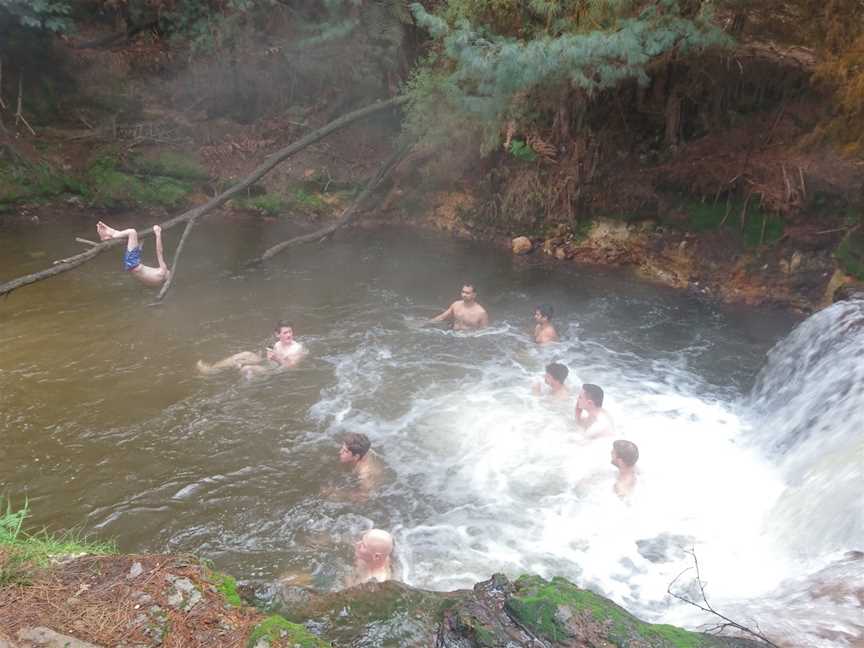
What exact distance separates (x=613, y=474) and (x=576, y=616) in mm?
3779

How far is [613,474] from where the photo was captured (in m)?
6.40

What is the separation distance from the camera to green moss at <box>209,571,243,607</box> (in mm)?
3250

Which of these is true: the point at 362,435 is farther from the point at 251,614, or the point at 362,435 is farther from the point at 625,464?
the point at 251,614

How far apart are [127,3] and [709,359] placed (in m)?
16.3

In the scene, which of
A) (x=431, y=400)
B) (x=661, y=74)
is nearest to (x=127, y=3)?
(x=661, y=74)

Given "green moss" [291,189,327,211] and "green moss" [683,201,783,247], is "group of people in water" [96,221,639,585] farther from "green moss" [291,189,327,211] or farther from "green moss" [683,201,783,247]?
"green moss" [291,189,327,211]

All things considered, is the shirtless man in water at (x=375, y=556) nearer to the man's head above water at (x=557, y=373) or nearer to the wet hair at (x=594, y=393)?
the wet hair at (x=594, y=393)

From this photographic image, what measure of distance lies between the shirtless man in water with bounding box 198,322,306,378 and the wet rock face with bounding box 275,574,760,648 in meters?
4.95

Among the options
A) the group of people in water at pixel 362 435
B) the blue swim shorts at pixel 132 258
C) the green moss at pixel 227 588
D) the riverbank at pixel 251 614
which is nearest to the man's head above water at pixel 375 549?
the group of people in water at pixel 362 435

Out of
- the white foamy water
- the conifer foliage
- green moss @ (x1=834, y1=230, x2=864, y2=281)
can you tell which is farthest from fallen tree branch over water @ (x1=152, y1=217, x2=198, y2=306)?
green moss @ (x1=834, y1=230, x2=864, y2=281)

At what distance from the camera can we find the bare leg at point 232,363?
26.8ft

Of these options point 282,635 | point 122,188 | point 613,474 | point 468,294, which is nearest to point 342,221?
point 468,294

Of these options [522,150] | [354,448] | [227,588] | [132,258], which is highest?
[522,150]

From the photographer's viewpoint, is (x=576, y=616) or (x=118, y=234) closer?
(x=576, y=616)
